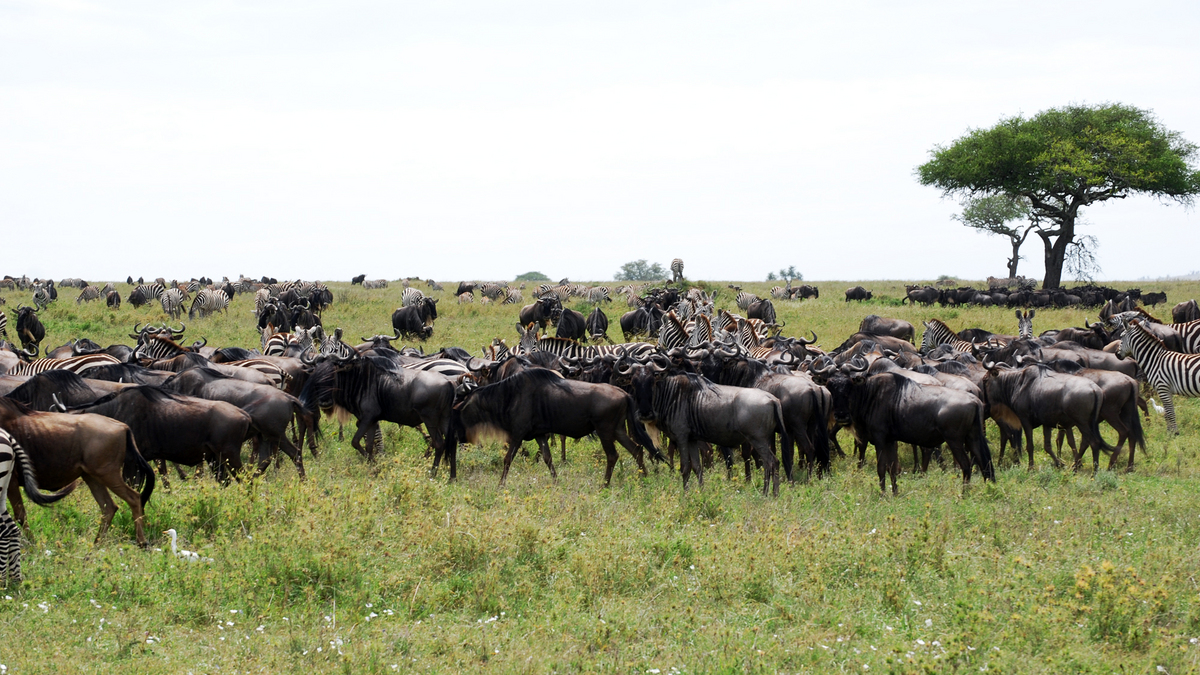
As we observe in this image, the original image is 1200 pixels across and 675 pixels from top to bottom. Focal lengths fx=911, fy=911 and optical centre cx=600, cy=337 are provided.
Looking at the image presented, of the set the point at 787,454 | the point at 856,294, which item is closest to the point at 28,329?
the point at 787,454

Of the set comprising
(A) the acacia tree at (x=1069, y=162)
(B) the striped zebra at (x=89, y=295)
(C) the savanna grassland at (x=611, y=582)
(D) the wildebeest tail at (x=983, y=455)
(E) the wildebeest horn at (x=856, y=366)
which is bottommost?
(C) the savanna grassland at (x=611, y=582)

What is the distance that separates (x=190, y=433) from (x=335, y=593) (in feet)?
9.65

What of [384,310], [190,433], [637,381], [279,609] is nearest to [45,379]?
[190,433]

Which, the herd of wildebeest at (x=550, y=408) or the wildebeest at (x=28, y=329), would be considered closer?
the herd of wildebeest at (x=550, y=408)

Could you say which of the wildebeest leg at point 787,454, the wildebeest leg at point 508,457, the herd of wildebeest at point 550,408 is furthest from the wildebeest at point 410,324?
the wildebeest leg at point 787,454

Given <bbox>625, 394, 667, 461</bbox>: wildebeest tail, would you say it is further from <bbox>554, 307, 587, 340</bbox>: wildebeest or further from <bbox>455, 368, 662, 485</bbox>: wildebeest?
<bbox>554, 307, 587, 340</bbox>: wildebeest

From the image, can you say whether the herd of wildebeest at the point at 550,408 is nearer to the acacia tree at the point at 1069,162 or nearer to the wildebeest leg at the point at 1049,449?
the wildebeest leg at the point at 1049,449

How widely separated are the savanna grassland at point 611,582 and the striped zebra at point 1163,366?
5.48m

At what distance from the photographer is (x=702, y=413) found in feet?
31.3

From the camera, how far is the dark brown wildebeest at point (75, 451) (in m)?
6.74

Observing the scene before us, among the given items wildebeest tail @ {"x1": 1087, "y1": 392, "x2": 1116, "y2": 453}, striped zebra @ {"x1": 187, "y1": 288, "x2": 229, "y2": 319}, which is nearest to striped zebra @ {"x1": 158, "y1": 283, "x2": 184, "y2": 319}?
striped zebra @ {"x1": 187, "y1": 288, "x2": 229, "y2": 319}

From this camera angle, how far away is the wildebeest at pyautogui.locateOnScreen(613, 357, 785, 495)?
9.23 metres

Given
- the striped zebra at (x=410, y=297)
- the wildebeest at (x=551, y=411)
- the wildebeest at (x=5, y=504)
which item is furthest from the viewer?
the striped zebra at (x=410, y=297)

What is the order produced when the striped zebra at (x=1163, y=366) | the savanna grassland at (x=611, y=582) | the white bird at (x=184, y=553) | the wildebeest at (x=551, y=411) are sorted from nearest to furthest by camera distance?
the savanna grassland at (x=611, y=582) < the white bird at (x=184, y=553) < the wildebeest at (x=551, y=411) < the striped zebra at (x=1163, y=366)
